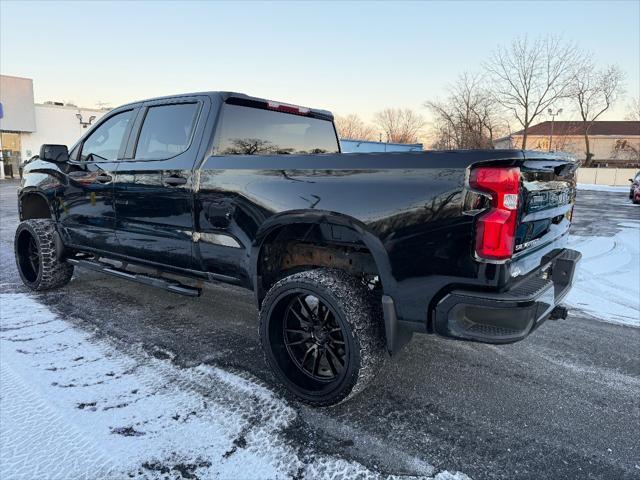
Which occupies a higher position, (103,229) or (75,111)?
(75,111)

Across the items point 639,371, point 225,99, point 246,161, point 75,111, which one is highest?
point 75,111

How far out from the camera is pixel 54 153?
4633 millimetres

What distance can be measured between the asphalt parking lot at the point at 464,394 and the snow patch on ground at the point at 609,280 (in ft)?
1.33

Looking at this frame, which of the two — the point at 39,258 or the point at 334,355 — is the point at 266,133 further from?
the point at 39,258

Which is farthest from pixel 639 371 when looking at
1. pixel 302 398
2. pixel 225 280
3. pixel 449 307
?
pixel 225 280

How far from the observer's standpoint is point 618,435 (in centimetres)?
256

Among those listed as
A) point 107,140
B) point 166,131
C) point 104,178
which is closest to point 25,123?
point 107,140

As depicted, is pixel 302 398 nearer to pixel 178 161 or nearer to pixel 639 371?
pixel 178 161

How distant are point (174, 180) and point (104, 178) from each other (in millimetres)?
1104

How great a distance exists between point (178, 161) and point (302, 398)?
200 centimetres

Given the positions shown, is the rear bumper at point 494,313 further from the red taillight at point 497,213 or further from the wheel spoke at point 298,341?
the wheel spoke at point 298,341

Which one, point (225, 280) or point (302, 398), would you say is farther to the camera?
point (225, 280)

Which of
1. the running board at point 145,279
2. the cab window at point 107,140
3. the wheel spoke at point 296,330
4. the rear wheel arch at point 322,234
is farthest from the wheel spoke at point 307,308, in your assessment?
→ the cab window at point 107,140

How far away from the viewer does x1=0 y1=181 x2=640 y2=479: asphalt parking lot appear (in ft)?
7.68
